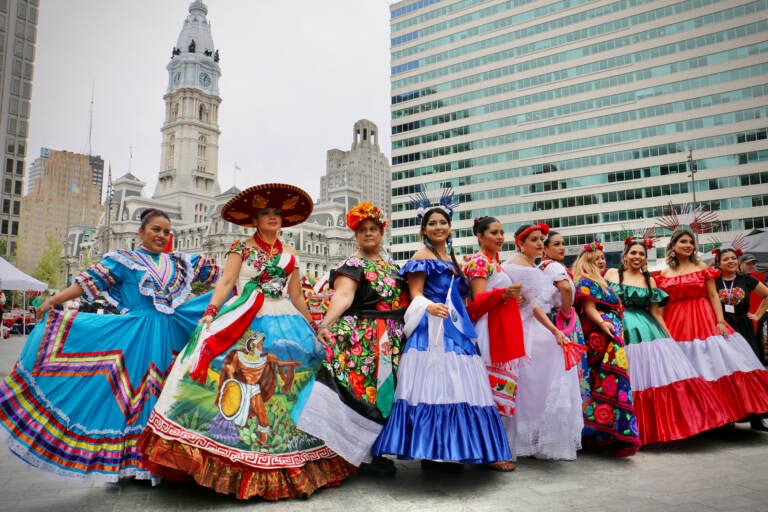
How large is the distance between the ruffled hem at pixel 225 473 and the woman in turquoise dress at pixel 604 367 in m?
2.69

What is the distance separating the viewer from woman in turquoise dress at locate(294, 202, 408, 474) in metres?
3.69

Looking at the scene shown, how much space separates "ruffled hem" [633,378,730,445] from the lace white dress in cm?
98

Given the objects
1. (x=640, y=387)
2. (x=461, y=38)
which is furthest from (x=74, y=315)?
(x=461, y=38)

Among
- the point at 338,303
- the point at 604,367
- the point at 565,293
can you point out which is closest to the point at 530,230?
the point at 565,293

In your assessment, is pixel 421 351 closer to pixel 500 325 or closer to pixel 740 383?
pixel 500 325

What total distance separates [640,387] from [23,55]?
61922mm

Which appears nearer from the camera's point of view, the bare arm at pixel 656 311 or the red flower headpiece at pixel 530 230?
the red flower headpiece at pixel 530 230

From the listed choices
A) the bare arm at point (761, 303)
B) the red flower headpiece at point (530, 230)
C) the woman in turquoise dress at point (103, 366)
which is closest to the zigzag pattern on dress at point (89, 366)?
the woman in turquoise dress at point (103, 366)

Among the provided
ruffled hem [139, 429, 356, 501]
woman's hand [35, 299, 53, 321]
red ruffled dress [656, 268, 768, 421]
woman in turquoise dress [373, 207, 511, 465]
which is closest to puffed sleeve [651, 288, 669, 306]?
red ruffled dress [656, 268, 768, 421]

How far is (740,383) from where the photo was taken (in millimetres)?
5215

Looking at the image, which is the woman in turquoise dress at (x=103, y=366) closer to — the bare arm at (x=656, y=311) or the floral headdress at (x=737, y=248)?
the bare arm at (x=656, y=311)

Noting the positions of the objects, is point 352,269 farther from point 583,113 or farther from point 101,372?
point 583,113

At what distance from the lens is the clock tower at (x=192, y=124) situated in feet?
366

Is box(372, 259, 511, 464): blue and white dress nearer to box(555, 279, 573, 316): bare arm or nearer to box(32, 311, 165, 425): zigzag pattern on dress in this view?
box(555, 279, 573, 316): bare arm
